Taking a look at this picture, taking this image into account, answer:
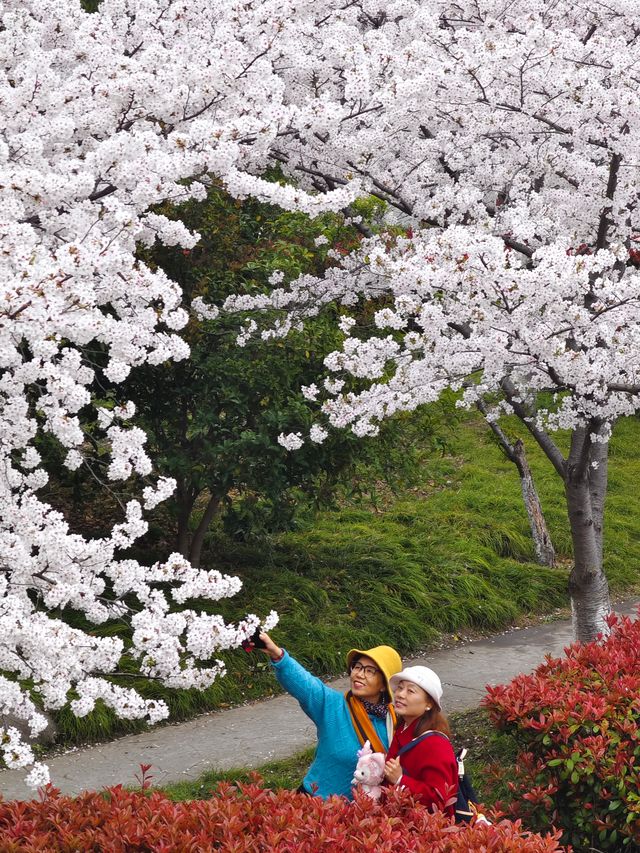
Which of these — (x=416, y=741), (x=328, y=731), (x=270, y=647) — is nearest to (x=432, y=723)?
(x=416, y=741)

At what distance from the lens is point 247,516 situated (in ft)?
27.7

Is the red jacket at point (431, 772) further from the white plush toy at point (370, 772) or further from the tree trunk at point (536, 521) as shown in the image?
the tree trunk at point (536, 521)

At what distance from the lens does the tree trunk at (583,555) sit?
671cm

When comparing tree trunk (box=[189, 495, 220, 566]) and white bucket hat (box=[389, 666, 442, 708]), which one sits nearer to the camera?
white bucket hat (box=[389, 666, 442, 708])

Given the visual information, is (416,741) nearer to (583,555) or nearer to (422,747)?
(422,747)

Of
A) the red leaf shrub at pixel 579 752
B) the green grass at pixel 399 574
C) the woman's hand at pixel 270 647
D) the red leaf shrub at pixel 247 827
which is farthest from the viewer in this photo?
the green grass at pixel 399 574

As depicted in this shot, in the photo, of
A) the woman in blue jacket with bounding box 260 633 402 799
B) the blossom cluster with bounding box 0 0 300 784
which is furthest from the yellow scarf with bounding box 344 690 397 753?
the blossom cluster with bounding box 0 0 300 784

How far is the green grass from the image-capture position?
25.5ft

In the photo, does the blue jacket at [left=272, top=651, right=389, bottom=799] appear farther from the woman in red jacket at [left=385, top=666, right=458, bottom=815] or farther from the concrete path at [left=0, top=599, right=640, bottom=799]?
the concrete path at [left=0, top=599, right=640, bottom=799]

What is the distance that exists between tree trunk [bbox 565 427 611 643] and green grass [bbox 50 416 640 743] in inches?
74.7

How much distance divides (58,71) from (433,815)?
5072mm

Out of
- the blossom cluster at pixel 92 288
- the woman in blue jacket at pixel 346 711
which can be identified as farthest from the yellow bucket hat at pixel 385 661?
the blossom cluster at pixel 92 288

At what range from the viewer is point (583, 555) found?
6.85 metres

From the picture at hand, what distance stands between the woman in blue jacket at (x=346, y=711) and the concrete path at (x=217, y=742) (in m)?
2.31
